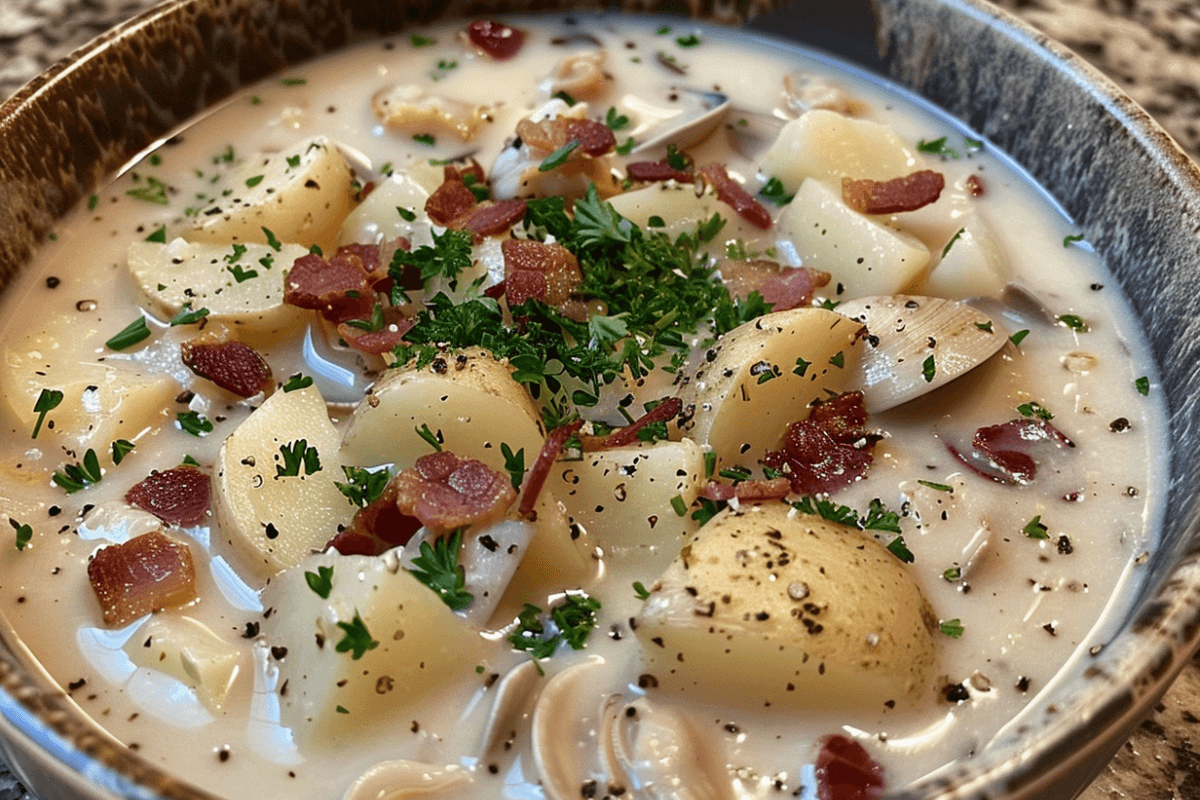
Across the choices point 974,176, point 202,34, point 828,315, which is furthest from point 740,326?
point 202,34

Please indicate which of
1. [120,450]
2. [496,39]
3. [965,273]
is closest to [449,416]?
[120,450]

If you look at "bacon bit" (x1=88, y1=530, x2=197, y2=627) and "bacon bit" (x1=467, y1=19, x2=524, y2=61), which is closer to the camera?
"bacon bit" (x1=88, y1=530, x2=197, y2=627)

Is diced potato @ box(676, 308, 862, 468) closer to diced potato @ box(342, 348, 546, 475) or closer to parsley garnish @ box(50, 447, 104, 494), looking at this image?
diced potato @ box(342, 348, 546, 475)

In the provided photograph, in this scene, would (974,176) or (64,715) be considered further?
(974,176)

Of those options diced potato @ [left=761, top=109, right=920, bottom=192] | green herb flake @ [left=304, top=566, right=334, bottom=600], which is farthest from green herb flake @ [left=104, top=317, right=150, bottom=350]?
diced potato @ [left=761, top=109, right=920, bottom=192]

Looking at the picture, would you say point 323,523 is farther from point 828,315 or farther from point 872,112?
point 872,112

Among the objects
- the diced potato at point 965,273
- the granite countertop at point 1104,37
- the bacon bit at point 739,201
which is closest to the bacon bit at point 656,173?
the bacon bit at point 739,201
